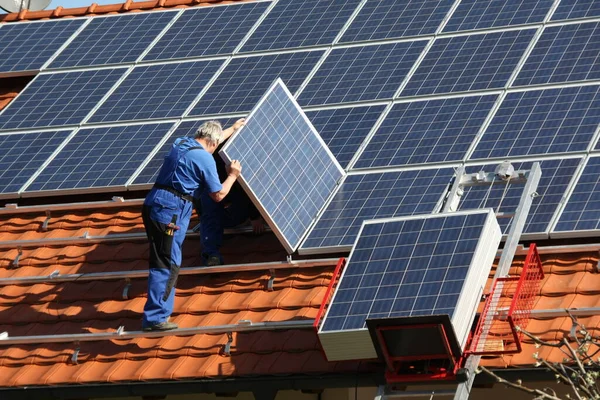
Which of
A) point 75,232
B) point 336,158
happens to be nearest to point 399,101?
point 336,158

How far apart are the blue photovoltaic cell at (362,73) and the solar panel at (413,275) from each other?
115 inches

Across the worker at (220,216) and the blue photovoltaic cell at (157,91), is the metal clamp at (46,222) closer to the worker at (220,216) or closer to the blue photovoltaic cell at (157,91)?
the blue photovoltaic cell at (157,91)

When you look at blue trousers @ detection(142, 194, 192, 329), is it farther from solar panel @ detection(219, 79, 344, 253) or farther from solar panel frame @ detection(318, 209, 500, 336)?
solar panel frame @ detection(318, 209, 500, 336)

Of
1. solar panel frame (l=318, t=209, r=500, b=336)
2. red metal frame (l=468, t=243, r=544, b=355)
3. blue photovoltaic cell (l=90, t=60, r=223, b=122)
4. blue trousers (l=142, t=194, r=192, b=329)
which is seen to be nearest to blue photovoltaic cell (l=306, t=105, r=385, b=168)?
blue photovoltaic cell (l=90, t=60, r=223, b=122)

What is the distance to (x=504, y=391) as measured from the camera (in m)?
11.2

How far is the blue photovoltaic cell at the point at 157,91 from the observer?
14.8 meters

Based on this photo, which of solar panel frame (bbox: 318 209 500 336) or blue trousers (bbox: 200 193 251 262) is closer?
solar panel frame (bbox: 318 209 500 336)

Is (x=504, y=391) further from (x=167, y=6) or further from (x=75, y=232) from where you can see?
(x=167, y=6)

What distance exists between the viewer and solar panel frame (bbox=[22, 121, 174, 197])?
Answer: 1406cm

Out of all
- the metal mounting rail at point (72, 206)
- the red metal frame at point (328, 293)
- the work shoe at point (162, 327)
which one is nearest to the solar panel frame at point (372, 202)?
the red metal frame at point (328, 293)

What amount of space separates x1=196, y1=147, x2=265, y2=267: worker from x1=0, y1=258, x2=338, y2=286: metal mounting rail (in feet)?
0.58

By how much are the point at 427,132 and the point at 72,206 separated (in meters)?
3.71

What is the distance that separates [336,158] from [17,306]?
3.28m

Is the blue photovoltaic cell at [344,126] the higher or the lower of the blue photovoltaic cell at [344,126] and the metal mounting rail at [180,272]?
the higher
